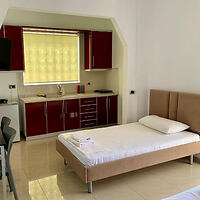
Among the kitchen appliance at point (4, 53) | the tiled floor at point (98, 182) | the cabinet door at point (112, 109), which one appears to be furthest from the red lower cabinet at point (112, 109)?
the kitchen appliance at point (4, 53)

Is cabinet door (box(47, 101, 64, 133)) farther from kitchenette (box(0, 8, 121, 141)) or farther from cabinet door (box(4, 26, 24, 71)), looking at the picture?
cabinet door (box(4, 26, 24, 71))

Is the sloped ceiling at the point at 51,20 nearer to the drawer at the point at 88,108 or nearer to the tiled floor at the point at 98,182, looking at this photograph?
the drawer at the point at 88,108

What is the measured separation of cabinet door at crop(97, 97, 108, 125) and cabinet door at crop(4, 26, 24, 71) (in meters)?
1.88

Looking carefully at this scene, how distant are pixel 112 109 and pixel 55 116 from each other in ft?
4.75

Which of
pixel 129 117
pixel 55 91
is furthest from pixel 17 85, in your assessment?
pixel 129 117

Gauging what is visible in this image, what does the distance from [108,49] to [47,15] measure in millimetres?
1600

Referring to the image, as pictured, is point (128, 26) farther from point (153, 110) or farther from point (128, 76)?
point (153, 110)

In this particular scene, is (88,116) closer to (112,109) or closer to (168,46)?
(112,109)

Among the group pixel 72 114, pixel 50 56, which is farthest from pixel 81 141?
pixel 50 56

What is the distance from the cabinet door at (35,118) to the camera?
14.4ft

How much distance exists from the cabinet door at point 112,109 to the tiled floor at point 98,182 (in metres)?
2.03

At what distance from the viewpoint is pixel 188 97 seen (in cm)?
342

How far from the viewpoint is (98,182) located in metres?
2.90

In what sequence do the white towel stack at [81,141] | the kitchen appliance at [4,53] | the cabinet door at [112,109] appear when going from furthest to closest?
the cabinet door at [112,109], the kitchen appliance at [4,53], the white towel stack at [81,141]
